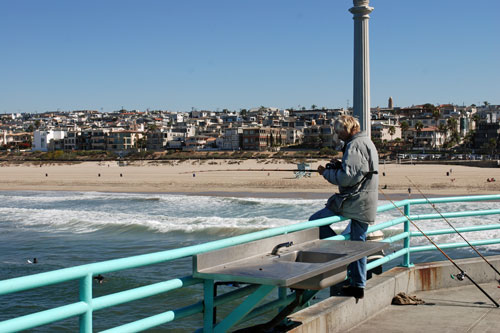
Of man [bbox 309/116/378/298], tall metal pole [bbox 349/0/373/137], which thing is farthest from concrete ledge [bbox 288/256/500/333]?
tall metal pole [bbox 349/0/373/137]

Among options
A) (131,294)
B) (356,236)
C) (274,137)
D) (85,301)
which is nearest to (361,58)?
(356,236)

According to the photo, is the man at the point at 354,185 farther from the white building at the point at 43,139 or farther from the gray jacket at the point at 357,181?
the white building at the point at 43,139

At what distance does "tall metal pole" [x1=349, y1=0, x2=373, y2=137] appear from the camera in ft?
25.5

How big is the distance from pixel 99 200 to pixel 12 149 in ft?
346

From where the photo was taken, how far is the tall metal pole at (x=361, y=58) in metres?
7.77

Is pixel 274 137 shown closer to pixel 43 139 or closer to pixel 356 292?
pixel 43 139

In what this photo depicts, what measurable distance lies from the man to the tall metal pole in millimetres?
3308

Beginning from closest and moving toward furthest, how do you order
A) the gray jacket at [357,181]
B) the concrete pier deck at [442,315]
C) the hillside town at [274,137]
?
the gray jacket at [357,181], the concrete pier deck at [442,315], the hillside town at [274,137]

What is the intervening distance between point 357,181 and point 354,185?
0.07 m

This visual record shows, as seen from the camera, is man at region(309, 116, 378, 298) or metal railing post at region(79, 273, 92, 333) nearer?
metal railing post at region(79, 273, 92, 333)

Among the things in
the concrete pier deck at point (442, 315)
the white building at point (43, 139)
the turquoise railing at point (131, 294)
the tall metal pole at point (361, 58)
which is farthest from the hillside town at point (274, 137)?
the turquoise railing at point (131, 294)

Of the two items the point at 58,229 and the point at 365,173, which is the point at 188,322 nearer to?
the point at 365,173

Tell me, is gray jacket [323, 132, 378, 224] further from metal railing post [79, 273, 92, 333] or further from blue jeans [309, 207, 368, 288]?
metal railing post [79, 273, 92, 333]

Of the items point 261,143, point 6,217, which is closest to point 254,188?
point 6,217
